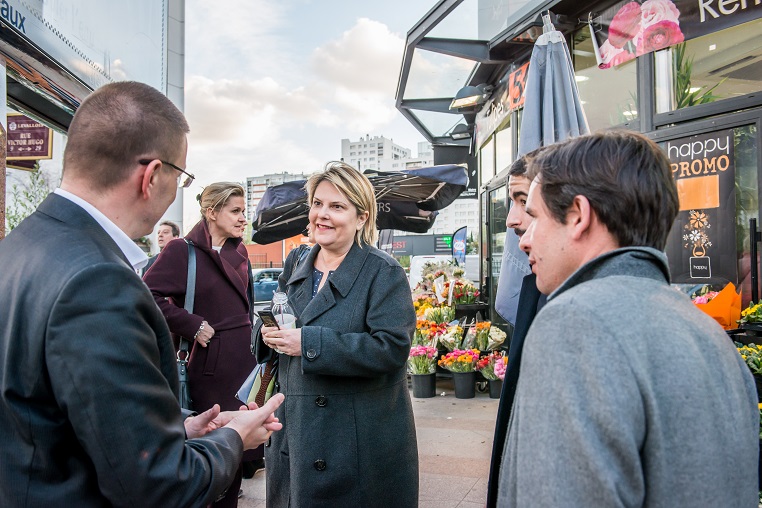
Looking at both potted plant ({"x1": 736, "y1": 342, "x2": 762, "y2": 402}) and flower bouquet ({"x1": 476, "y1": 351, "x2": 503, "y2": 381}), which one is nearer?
potted plant ({"x1": 736, "y1": 342, "x2": 762, "y2": 402})

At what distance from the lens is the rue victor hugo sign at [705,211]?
460 cm

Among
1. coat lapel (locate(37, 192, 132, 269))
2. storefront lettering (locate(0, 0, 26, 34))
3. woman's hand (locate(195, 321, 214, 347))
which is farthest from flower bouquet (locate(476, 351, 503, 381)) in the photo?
coat lapel (locate(37, 192, 132, 269))

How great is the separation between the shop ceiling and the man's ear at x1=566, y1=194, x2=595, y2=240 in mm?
5452

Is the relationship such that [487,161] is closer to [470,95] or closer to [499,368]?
[470,95]

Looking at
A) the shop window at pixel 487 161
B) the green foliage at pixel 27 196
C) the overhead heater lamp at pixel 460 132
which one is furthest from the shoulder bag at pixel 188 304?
the overhead heater lamp at pixel 460 132

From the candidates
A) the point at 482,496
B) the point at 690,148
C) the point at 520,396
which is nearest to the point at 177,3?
the point at 690,148

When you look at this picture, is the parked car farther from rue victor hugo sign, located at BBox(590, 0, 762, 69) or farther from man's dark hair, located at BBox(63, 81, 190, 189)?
man's dark hair, located at BBox(63, 81, 190, 189)

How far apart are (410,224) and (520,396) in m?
6.89

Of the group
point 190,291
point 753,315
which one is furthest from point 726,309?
point 190,291

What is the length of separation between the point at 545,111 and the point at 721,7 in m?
2.63

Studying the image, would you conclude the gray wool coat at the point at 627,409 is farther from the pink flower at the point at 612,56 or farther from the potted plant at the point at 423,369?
the potted plant at the point at 423,369

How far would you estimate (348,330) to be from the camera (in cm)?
246

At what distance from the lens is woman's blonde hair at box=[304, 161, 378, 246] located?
267 centimetres

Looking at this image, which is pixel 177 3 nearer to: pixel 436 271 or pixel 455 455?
pixel 436 271
